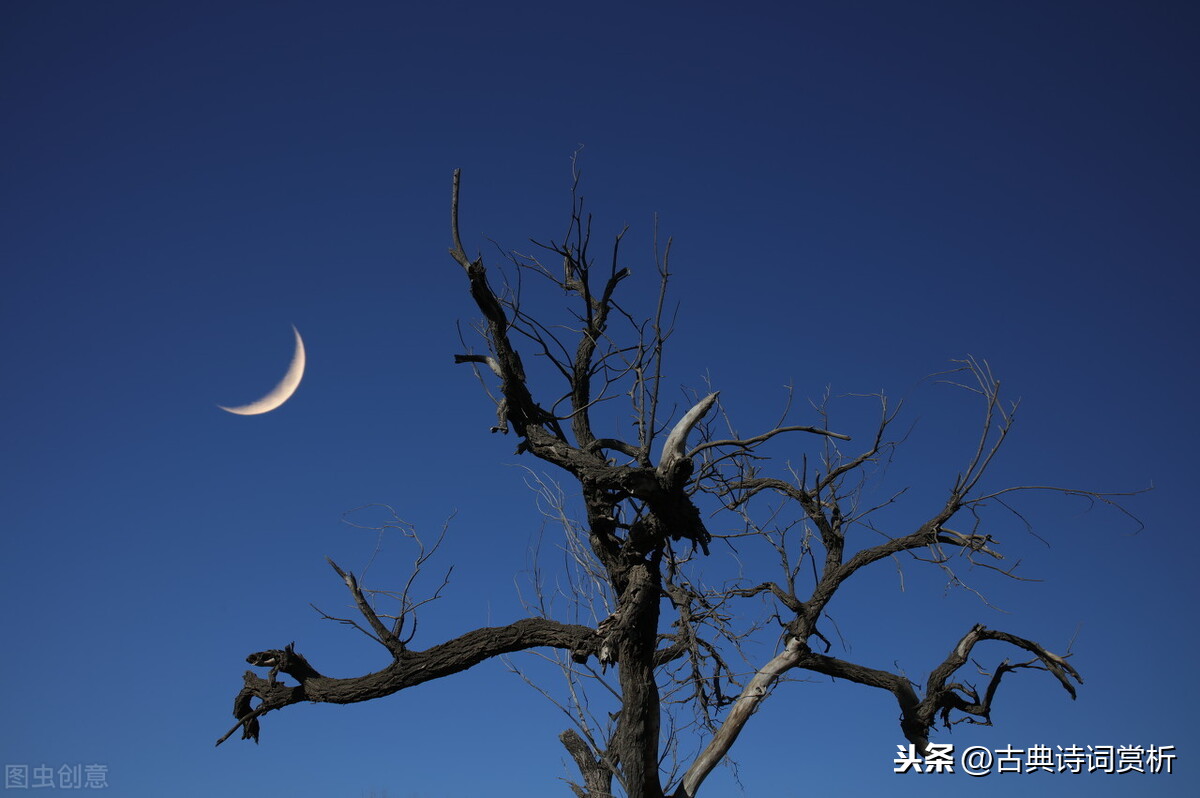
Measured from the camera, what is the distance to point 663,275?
5.54 m

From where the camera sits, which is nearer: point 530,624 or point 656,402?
point 656,402

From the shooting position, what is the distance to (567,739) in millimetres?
6895

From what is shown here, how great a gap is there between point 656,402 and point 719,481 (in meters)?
2.78

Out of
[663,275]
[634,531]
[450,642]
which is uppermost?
[663,275]

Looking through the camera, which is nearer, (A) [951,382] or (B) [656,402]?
(B) [656,402]

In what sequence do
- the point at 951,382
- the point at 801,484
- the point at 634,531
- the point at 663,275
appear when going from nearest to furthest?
the point at 663,275 → the point at 634,531 → the point at 951,382 → the point at 801,484

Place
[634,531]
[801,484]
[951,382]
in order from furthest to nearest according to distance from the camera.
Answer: [801,484] < [951,382] < [634,531]

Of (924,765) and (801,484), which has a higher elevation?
(801,484)

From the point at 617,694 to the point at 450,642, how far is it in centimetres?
145

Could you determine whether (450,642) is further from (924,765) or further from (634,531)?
(924,765)

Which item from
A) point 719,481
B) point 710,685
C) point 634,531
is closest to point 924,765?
point 710,685

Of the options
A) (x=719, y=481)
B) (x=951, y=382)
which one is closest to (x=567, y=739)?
(x=719, y=481)

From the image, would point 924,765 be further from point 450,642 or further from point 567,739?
point 450,642

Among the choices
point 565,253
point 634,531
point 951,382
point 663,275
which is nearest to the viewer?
point 663,275
